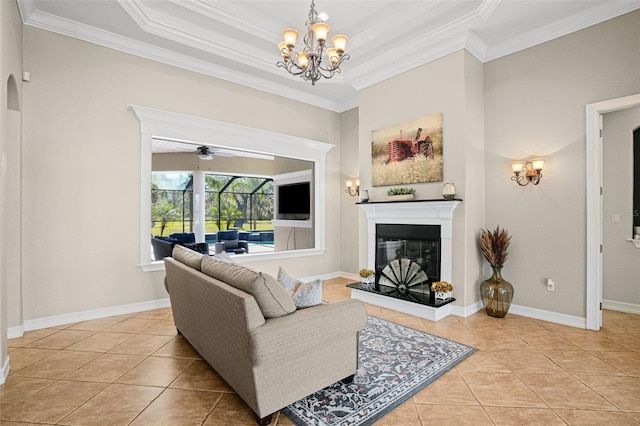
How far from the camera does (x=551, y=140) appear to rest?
3.77 m

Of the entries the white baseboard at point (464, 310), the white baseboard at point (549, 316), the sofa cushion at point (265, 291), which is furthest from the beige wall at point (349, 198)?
the sofa cushion at point (265, 291)

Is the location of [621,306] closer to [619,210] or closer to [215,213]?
[619,210]

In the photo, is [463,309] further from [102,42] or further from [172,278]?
[102,42]

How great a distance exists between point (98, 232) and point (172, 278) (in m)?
1.52

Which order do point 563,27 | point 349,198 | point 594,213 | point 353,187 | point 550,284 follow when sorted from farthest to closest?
point 349,198
point 353,187
point 550,284
point 563,27
point 594,213

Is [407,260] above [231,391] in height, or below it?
above

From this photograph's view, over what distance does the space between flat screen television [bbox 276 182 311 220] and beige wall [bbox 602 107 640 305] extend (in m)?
4.46

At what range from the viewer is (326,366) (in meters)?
2.14

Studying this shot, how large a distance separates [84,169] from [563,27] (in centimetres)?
584

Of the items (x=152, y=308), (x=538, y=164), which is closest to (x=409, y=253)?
(x=538, y=164)

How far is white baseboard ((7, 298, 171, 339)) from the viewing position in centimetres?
331

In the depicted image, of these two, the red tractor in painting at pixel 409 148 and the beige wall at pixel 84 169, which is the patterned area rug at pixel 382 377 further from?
the beige wall at pixel 84 169

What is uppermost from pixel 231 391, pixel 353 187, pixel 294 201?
pixel 353 187

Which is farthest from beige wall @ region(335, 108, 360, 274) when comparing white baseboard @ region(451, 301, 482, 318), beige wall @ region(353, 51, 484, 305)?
white baseboard @ region(451, 301, 482, 318)
